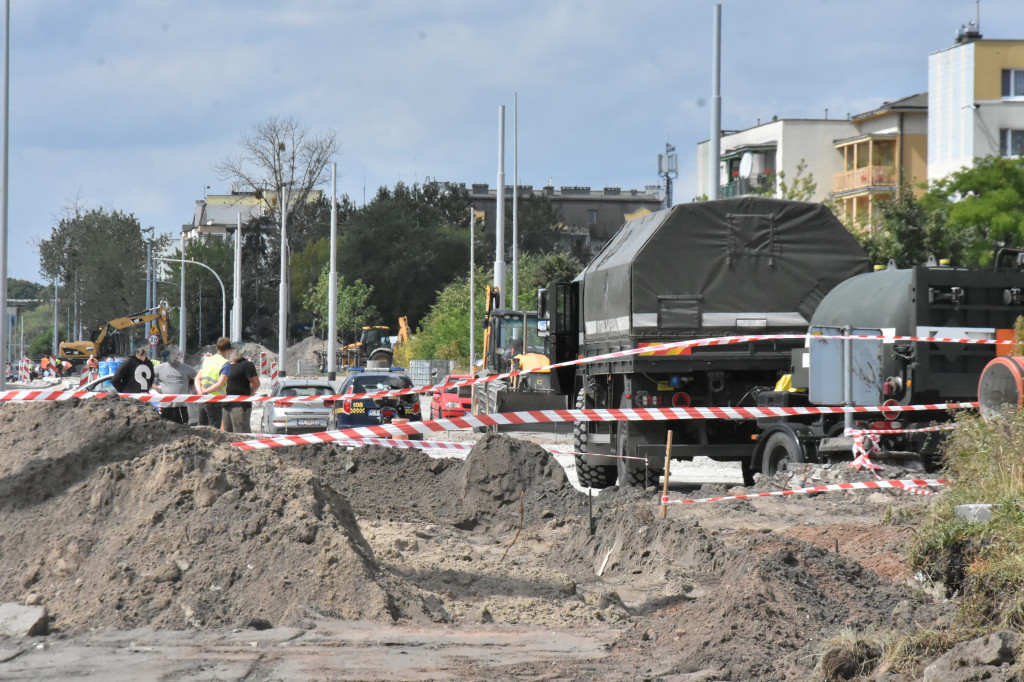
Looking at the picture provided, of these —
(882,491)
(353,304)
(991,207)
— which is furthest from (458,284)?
(882,491)

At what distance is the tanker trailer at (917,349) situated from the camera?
40.6ft

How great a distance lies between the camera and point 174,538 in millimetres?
8422

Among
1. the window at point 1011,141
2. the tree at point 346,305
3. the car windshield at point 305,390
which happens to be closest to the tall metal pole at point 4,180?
the car windshield at point 305,390

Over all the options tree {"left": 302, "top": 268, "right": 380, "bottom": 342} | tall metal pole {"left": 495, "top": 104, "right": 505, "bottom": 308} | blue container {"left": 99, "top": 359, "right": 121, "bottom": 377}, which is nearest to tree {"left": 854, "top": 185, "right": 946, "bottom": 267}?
tall metal pole {"left": 495, "top": 104, "right": 505, "bottom": 308}

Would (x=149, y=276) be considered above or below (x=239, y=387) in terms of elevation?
above

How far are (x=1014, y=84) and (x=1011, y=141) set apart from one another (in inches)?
114

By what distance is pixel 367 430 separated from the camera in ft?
35.1

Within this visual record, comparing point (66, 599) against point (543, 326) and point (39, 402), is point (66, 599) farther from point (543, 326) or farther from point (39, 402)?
point (543, 326)

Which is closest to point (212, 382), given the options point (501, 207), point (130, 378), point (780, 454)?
point (130, 378)

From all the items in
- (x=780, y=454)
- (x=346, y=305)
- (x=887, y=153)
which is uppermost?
(x=887, y=153)

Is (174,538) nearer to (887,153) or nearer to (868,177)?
(868,177)

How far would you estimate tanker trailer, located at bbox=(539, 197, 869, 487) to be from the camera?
14.5 meters

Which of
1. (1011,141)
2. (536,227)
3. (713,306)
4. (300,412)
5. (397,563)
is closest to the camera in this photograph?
(397,563)

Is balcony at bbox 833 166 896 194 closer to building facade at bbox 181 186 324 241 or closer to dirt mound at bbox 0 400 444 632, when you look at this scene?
dirt mound at bbox 0 400 444 632
